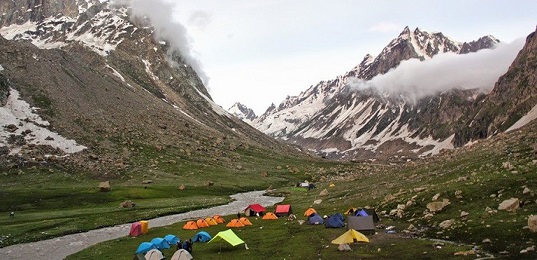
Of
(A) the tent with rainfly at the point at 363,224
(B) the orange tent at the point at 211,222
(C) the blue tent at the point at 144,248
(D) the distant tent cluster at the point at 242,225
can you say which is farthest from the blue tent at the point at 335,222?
(C) the blue tent at the point at 144,248

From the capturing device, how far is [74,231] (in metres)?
74.7

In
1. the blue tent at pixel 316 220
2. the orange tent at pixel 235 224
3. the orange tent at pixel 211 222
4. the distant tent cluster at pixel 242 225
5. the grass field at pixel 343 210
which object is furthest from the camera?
the orange tent at pixel 211 222

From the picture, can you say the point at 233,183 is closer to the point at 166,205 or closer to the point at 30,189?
the point at 166,205

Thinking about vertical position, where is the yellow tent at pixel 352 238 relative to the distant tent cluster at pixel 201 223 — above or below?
above

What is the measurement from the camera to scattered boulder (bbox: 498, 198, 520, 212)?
44.8m

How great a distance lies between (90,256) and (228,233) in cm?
1677

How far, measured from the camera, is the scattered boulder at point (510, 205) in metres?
44.8

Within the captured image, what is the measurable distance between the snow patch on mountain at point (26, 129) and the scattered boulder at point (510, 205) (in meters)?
131

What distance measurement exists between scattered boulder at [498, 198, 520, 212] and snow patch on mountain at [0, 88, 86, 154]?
131m

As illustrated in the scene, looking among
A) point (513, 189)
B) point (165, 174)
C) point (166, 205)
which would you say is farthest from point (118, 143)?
point (513, 189)

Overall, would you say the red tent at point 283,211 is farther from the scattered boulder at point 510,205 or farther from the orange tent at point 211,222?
the scattered boulder at point 510,205

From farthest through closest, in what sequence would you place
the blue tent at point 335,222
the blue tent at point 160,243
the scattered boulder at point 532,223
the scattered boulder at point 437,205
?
the blue tent at point 335,222 → the scattered boulder at point 437,205 → the blue tent at point 160,243 → the scattered boulder at point 532,223

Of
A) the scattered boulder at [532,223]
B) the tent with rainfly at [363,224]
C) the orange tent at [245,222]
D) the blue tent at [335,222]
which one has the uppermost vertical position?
the scattered boulder at [532,223]

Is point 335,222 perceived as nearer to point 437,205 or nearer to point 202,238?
point 437,205
